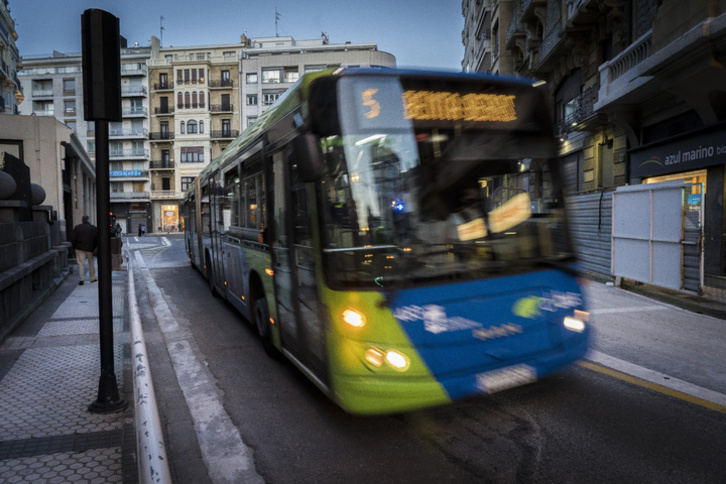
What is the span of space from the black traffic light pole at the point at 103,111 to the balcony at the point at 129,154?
6430 centimetres

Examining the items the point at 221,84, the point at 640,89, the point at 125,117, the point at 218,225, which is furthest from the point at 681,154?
the point at 125,117

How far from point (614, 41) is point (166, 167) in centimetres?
5644

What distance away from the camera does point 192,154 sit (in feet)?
198

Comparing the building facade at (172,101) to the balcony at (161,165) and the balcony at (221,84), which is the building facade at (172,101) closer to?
the balcony at (221,84)

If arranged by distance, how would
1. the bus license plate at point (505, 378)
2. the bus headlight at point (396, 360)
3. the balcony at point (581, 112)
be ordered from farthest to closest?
the balcony at point (581, 112)
the bus license plate at point (505, 378)
the bus headlight at point (396, 360)

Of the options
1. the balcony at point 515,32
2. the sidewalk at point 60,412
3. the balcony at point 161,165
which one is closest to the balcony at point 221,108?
the balcony at point 161,165

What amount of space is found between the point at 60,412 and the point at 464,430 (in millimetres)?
3318

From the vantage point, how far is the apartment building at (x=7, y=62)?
103ft

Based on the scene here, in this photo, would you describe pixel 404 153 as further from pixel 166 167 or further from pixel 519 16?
pixel 166 167

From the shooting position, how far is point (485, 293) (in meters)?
3.71

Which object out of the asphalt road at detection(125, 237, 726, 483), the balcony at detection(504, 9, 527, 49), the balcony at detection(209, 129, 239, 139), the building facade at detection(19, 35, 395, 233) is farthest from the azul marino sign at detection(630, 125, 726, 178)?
the balcony at detection(209, 129, 239, 139)

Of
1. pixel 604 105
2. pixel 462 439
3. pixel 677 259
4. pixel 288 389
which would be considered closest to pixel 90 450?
pixel 288 389

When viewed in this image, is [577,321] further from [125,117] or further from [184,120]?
[125,117]

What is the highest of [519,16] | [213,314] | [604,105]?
[519,16]
